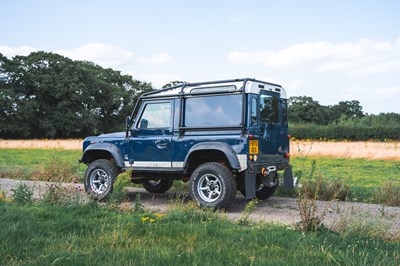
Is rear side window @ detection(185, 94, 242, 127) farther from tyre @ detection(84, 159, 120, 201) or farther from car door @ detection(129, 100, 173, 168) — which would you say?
tyre @ detection(84, 159, 120, 201)

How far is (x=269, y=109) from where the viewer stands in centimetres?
951

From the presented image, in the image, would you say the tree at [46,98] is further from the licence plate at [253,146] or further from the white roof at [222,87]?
the licence plate at [253,146]

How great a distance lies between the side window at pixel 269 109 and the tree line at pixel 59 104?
4386cm

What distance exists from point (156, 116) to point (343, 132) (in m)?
46.5

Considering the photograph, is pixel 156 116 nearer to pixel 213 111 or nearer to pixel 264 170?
pixel 213 111

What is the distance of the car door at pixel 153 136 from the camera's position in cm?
952

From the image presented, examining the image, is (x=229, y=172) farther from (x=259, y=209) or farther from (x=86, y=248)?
(x=86, y=248)

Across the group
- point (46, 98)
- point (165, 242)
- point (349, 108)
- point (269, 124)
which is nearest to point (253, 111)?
point (269, 124)

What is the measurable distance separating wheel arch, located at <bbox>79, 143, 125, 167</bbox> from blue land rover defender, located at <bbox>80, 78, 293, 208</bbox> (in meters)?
0.02

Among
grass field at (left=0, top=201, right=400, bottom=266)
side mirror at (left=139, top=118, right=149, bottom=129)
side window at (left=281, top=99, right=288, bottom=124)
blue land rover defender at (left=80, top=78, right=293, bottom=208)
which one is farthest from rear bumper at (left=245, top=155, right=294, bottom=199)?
side mirror at (left=139, top=118, right=149, bottom=129)

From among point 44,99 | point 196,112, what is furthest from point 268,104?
point 44,99

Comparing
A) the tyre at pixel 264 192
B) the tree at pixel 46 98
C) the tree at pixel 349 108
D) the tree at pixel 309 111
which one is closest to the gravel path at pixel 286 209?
the tyre at pixel 264 192

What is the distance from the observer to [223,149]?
28.2 feet

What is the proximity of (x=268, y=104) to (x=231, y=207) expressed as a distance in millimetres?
2204
